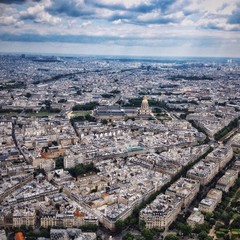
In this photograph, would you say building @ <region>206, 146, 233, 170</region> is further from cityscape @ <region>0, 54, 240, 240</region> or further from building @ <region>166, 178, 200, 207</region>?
building @ <region>166, 178, 200, 207</region>

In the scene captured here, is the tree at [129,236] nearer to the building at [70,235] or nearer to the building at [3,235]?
the building at [70,235]

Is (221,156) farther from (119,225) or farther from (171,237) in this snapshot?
(119,225)

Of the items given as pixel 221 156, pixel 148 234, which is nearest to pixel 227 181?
pixel 221 156

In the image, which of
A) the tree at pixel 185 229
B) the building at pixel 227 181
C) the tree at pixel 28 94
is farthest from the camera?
the tree at pixel 28 94

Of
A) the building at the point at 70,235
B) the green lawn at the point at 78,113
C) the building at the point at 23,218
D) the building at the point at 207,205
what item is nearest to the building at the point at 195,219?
the building at the point at 207,205

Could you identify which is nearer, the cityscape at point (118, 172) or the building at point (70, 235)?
the building at point (70, 235)

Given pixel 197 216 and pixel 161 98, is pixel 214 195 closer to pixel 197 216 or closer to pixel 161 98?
pixel 197 216

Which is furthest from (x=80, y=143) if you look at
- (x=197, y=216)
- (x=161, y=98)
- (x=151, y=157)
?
(x=161, y=98)
